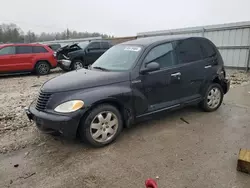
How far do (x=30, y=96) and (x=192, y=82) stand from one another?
4.98 meters

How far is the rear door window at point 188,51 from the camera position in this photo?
429cm

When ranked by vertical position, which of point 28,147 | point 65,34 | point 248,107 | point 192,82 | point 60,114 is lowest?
point 28,147

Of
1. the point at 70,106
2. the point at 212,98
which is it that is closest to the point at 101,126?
the point at 70,106

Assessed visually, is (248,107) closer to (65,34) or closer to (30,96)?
(30,96)

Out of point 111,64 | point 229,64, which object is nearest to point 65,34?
point 229,64

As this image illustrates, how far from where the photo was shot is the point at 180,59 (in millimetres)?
4262

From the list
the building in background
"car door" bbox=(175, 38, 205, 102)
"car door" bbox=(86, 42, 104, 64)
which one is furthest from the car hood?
the building in background

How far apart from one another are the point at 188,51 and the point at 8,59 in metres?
8.82

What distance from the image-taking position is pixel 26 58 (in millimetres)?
10500

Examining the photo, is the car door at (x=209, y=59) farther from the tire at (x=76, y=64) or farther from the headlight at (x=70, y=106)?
the tire at (x=76, y=64)

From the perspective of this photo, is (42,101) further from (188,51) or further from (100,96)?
(188,51)

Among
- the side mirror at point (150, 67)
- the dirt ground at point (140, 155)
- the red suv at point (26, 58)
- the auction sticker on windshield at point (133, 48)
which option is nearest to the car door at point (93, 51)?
the red suv at point (26, 58)

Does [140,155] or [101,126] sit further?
[101,126]

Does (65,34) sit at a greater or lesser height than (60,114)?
greater
